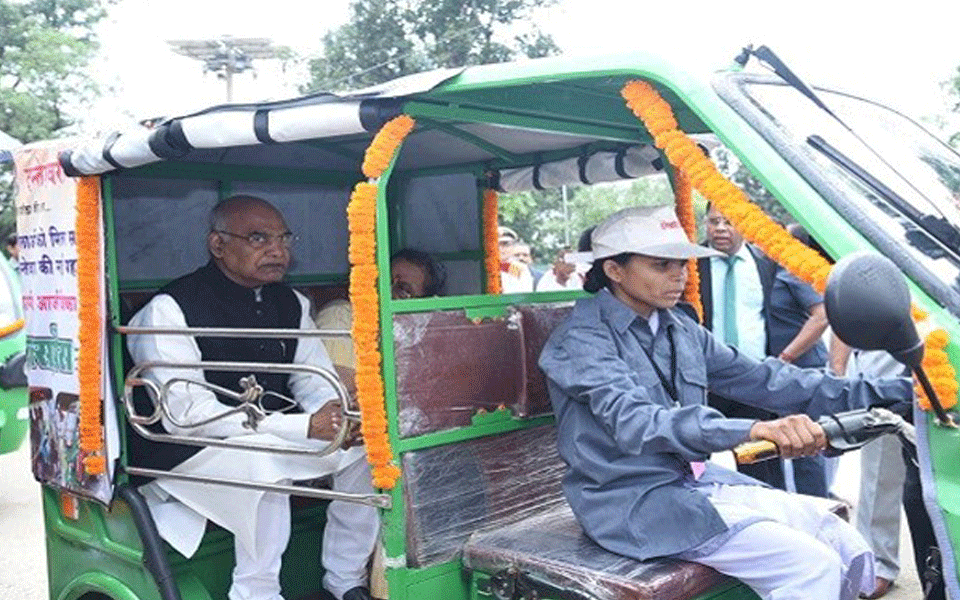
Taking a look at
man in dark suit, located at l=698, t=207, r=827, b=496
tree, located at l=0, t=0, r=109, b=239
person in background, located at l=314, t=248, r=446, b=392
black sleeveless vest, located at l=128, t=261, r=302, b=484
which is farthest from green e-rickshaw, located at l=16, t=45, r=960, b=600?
tree, located at l=0, t=0, r=109, b=239

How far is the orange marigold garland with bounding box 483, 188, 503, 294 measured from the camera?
4641mm

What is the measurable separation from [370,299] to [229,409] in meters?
0.68

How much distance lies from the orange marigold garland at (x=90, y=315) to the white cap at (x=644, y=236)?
163 cm

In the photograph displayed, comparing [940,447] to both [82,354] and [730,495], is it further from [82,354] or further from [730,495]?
[82,354]

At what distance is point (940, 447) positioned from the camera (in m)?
1.88

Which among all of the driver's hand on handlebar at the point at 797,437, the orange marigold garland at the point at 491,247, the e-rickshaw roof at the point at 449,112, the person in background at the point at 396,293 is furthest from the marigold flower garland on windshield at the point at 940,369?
the orange marigold garland at the point at 491,247

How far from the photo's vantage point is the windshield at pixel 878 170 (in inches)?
80.4

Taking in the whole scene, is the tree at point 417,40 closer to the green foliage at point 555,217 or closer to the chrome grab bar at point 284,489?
the green foliage at point 555,217

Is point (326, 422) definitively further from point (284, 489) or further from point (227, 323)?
point (227, 323)

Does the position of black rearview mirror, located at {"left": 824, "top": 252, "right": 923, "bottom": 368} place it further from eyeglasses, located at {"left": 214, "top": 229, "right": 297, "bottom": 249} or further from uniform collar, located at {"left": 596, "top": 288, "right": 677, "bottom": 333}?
eyeglasses, located at {"left": 214, "top": 229, "right": 297, "bottom": 249}

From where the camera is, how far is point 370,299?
258cm

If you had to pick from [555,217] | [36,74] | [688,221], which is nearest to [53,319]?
[688,221]

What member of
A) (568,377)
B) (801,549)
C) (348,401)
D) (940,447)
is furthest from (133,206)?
(940,447)

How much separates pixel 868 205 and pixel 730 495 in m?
1.06
